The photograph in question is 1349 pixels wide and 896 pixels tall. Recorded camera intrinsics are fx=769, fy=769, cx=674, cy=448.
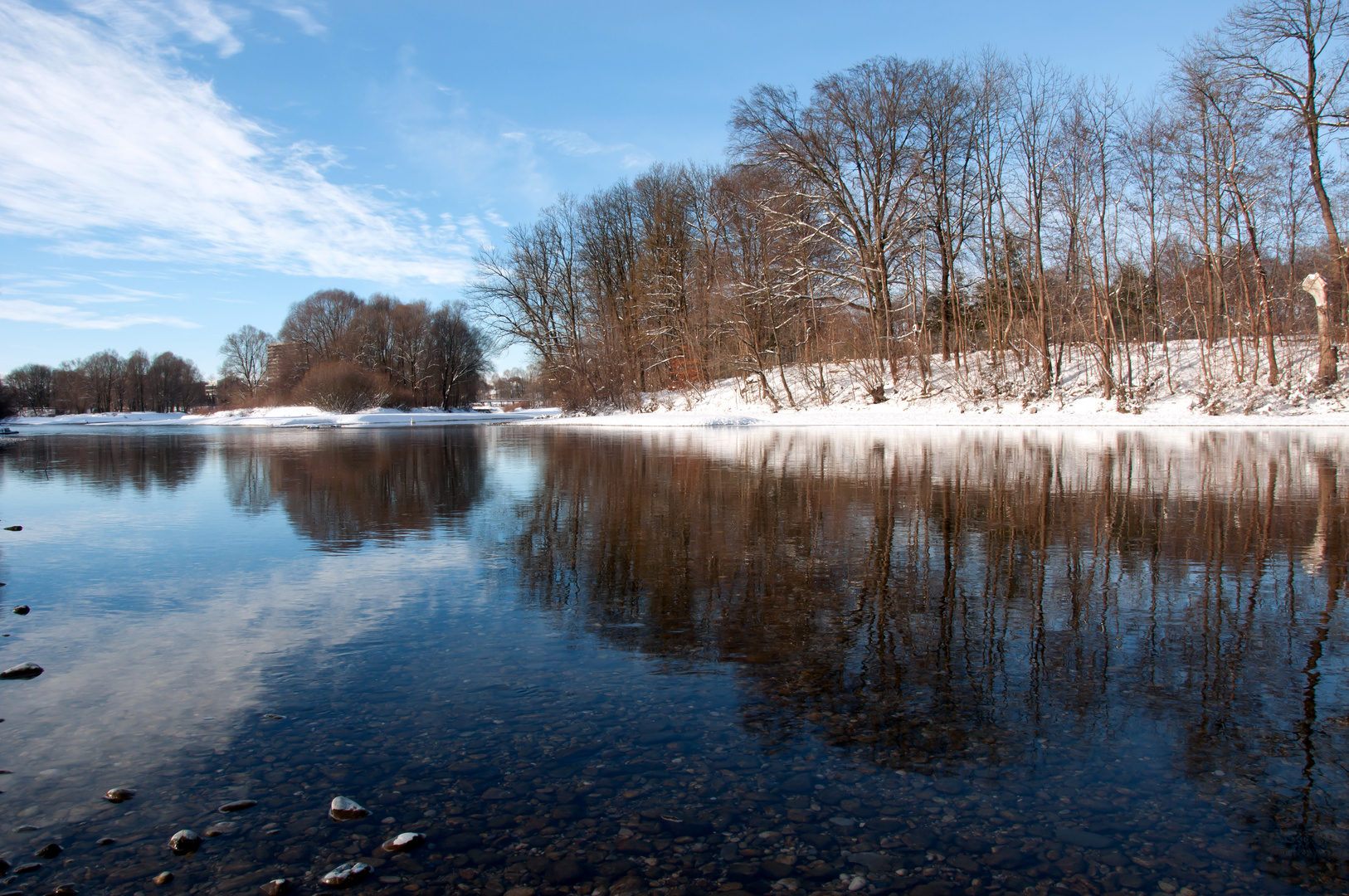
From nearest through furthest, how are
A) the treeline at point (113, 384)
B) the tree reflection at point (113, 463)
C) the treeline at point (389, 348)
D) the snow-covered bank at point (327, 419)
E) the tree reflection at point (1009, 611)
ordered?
the tree reflection at point (1009, 611) < the tree reflection at point (113, 463) < the snow-covered bank at point (327, 419) < the treeline at point (389, 348) < the treeline at point (113, 384)

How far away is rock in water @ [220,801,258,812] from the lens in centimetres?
317

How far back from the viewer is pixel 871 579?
6660 millimetres

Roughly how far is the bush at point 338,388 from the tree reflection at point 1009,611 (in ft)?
195

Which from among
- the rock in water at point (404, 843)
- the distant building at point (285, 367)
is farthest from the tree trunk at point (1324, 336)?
the distant building at point (285, 367)

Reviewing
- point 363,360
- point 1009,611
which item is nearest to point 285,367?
point 363,360

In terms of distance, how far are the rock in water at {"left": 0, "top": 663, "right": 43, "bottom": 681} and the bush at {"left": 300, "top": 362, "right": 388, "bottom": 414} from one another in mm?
65605

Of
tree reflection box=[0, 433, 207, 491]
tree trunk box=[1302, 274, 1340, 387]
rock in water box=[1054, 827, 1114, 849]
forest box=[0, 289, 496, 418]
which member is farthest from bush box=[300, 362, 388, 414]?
rock in water box=[1054, 827, 1114, 849]

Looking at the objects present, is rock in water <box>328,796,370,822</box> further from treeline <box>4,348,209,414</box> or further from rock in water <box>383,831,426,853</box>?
treeline <box>4,348,209,414</box>

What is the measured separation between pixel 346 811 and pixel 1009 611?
4.58 m

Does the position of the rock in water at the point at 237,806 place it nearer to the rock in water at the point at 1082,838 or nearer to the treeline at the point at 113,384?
the rock in water at the point at 1082,838

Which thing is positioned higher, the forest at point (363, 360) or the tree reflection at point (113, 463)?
the forest at point (363, 360)

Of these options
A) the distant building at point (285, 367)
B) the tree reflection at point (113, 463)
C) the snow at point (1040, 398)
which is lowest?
the tree reflection at point (113, 463)

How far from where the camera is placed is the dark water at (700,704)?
2822 millimetres

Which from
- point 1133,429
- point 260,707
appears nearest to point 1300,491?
point 260,707
